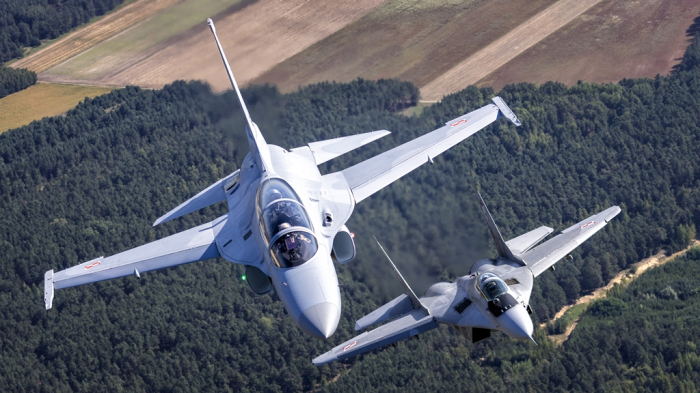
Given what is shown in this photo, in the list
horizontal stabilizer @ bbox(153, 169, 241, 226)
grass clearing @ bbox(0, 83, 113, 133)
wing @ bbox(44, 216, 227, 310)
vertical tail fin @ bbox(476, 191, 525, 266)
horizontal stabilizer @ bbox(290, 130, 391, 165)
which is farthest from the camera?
grass clearing @ bbox(0, 83, 113, 133)

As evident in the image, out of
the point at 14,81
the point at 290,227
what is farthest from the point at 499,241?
the point at 14,81

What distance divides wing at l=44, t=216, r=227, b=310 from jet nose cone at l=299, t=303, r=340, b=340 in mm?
10630

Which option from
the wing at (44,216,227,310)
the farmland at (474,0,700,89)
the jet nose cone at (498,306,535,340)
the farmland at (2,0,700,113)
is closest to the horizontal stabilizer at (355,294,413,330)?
the jet nose cone at (498,306,535,340)

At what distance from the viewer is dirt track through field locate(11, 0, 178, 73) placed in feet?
274

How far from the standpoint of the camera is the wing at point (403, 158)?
165ft

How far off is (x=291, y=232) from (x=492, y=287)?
370 inches

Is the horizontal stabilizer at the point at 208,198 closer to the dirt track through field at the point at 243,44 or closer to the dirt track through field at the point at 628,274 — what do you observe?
the dirt track through field at the point at 243,44

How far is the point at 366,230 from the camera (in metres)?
59.1

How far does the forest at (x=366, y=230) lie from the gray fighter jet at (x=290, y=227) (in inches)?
294

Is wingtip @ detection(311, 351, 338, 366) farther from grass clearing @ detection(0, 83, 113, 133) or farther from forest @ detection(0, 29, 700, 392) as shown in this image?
grass clearing @ detection(0, 83, 113, 133)

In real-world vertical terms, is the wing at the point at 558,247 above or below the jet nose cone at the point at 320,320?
below

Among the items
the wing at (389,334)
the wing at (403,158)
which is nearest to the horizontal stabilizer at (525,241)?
the wing at (389,334)

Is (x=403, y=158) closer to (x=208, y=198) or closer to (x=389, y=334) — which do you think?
(x=208, y=198)

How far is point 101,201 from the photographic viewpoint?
69.7 meters
